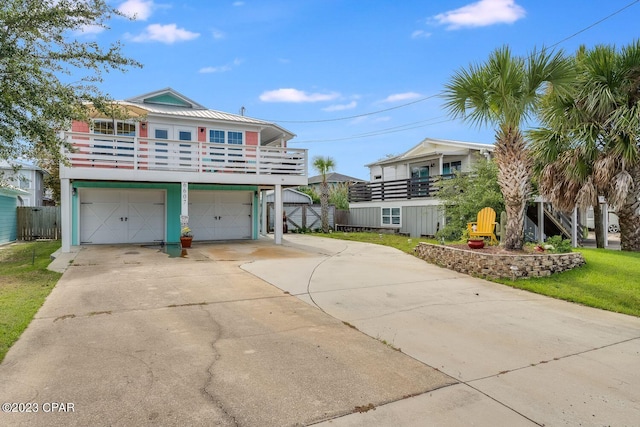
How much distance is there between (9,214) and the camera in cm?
1819

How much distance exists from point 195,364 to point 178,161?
11.3 metres

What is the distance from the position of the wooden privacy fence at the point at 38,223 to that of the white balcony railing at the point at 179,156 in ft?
26.9

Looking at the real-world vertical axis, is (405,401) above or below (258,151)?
below

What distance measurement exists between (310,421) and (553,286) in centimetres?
683

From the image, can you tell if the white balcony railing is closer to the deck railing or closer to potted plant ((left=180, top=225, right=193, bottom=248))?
potted plant ((left=180, top=225, right=193, bottom=248))

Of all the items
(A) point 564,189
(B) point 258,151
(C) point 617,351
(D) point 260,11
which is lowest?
(C) point 617,351

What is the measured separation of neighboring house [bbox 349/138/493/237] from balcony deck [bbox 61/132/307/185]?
24.1ft

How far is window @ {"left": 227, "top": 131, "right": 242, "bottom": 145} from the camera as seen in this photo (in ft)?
54.1

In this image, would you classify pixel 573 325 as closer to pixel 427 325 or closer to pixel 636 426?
pixel 427 325

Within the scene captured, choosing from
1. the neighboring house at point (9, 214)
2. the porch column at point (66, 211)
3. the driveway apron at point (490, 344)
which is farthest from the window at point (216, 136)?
the driveway apron at point (490, 344)

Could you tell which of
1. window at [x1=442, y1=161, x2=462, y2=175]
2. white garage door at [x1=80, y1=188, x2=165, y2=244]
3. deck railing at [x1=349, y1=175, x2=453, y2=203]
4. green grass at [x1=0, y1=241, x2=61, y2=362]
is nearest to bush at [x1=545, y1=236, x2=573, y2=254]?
deck railing at [x1=349, y1=175, x2=453, y2=203]

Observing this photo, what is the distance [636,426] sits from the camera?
115 inches

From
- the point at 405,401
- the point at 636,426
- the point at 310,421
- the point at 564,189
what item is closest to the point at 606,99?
the point at 564,189

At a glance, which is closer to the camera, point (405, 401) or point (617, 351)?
point (405, 401)
